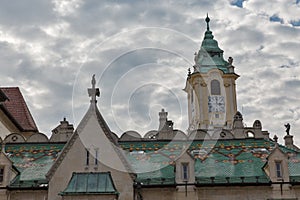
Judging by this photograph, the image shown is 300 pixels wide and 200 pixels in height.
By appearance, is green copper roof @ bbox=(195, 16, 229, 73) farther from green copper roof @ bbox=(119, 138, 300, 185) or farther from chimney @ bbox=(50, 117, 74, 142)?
green copper roof @ bbox=(119, 138, 300, 185)

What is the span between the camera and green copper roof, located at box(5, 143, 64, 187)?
37206 mm

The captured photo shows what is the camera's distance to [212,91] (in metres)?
121

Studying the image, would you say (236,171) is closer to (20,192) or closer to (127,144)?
(127,144)

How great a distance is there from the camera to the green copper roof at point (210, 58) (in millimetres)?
122938

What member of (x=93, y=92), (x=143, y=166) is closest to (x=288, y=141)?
(x=143, y=166)

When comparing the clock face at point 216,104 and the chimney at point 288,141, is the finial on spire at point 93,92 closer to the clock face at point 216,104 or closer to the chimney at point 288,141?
the chimney at point 288,141

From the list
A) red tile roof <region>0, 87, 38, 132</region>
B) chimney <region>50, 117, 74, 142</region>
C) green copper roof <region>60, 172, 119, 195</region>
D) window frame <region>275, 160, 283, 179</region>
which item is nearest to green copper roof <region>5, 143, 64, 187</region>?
chimney <region>50, 117, 74, 142</region>

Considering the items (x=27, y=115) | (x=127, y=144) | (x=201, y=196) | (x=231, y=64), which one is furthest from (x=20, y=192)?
(x=231, y=64)

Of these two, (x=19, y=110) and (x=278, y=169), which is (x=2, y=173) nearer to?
(x=278, y=169)

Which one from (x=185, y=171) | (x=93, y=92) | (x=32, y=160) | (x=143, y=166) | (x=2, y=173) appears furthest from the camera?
(x=32, y=160)

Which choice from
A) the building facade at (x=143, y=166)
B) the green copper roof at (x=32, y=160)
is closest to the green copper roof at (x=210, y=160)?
the building facade at (x=143, y=166)

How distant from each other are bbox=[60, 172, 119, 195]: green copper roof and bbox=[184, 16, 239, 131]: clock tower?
3249 inches

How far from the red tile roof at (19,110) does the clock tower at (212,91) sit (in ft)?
206

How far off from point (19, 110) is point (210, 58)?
73.2 metres
